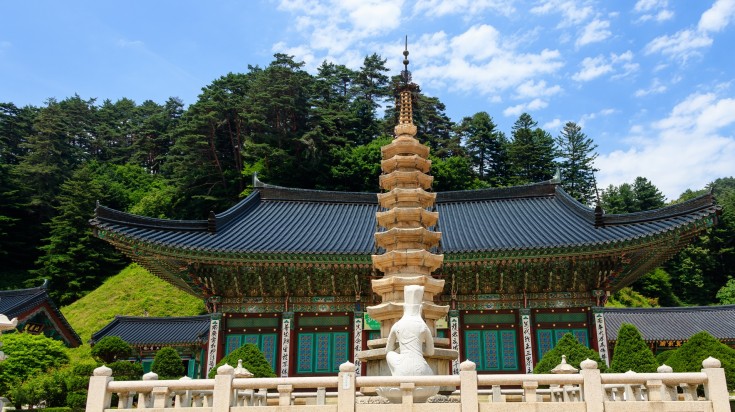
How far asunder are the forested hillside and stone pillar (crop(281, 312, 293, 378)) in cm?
2906

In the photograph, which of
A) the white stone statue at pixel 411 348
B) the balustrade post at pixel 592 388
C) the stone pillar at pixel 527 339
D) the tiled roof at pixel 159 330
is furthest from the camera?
the tiled roof at pixel 159 330

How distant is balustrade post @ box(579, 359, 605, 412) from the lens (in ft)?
A: 31.5

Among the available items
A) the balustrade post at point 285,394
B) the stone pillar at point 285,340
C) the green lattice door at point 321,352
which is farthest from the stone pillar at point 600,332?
the balustrade post at point 285,394

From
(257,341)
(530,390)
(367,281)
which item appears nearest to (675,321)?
(367,281)

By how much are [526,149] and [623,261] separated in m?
42.1

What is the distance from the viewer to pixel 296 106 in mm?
53094

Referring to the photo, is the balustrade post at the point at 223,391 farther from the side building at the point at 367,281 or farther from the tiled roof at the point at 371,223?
the tiled roof at the point at 371,223

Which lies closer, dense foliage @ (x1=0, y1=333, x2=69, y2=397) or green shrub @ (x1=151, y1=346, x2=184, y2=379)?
green shrub @ (x1=151, y1=346, x2=184, y2=379)

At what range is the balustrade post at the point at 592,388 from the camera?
9.60 metres

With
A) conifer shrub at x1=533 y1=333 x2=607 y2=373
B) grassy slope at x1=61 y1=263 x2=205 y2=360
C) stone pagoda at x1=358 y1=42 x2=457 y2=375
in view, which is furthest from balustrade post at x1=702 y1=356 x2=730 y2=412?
grassy slope at x1=61 y1=263 x2=205 y2=360

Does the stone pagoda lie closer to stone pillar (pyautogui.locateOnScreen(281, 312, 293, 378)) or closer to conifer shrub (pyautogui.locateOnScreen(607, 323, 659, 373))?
conifer shrub (pyautogui.locateOnScreen(607, 323, 659, 373))

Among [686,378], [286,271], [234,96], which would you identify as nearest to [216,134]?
[234,96]

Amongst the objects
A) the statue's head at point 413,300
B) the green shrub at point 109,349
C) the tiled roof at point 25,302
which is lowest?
the green shrub at point 109,349

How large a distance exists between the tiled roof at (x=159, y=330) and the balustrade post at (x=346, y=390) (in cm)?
1986
